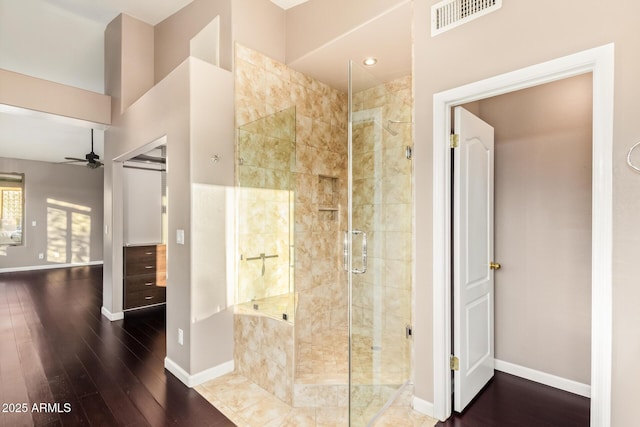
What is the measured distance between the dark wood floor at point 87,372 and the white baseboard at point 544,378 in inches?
91.0

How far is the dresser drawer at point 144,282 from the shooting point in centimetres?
441


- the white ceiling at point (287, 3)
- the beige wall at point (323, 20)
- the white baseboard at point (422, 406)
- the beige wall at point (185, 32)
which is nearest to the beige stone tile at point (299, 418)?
the white baseboard at point (422, 406)

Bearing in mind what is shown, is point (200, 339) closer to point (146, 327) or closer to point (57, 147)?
point (146, 327)

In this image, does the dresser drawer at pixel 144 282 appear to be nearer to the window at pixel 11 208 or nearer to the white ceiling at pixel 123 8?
the white ceiling at pixel 123 8

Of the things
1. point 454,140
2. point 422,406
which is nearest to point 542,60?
point 454,140

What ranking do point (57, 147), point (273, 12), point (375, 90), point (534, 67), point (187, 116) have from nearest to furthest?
point (534, 67)
point (375, 90)
point (187, 116)
point (273, 12)
point (57, 147)

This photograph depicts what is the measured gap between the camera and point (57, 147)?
727cm

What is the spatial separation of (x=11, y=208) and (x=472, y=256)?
10.3 metres

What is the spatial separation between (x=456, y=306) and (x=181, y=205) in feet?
7.56

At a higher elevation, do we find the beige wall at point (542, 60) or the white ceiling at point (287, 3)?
the white ceiling at point (287, 3)

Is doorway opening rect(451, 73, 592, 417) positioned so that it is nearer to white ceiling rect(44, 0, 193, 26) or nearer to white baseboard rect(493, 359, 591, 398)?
white baseboard rect(493, 359, 591, 398)

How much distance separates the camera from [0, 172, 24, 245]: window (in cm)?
774

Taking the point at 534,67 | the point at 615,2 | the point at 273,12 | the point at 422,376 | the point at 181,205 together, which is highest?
the point at 273,12

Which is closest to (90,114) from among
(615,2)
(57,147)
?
(57,147)
